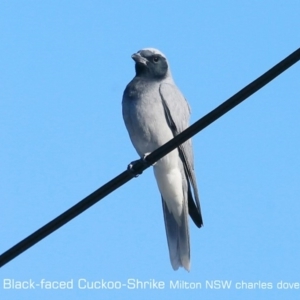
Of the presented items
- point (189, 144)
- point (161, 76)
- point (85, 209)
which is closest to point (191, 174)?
point (189, 144)

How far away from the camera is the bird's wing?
30.8ft

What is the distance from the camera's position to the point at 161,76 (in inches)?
388

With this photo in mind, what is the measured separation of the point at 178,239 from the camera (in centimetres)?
975

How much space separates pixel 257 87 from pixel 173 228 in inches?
202

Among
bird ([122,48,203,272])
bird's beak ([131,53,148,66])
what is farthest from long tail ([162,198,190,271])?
bird's beak ([131,53,148,66])

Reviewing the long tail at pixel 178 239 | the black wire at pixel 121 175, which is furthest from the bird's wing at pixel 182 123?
the black wire at pixel 121 175

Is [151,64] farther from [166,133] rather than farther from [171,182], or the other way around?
[171,182]

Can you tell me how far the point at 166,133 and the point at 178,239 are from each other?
51.7 inches

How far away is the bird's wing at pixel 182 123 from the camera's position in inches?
369

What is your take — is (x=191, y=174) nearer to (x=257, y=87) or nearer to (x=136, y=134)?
(x=136, y=134)

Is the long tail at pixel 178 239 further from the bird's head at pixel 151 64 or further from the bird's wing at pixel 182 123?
the bird's head at pixel 151 64

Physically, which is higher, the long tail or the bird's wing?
the bird's wing

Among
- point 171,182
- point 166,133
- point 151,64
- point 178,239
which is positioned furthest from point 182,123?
point 178,239

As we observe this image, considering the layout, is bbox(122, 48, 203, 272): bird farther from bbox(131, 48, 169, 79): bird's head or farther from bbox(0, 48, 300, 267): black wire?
bbox(0, 48, 300, 267): black wire
